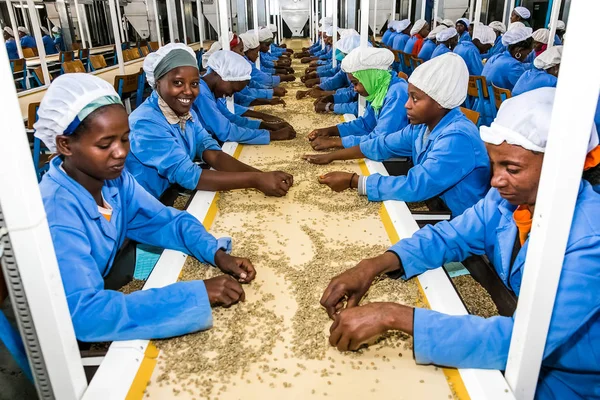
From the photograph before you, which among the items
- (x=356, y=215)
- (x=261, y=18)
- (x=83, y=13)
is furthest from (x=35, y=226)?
(x=261, y=18)

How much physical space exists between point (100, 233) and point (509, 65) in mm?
4918

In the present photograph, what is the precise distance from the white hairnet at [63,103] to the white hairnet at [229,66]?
6.93 feet

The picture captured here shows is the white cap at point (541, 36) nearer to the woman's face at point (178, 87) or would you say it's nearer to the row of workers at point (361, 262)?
the woman's face at point (178, 87)

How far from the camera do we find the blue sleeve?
1.96 metres

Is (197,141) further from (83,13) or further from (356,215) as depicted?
(83,13)

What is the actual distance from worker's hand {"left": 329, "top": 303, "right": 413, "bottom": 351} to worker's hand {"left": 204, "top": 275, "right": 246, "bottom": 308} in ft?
0.98

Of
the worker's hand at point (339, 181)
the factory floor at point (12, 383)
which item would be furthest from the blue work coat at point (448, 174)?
the factory floor at point (12, 383)

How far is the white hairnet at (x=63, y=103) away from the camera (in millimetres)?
1177

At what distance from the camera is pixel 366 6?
11.2 ft

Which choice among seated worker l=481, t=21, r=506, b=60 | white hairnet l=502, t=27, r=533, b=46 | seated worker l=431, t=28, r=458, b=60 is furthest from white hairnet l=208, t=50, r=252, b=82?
seated worker l=481, t=21, r=506, b=60

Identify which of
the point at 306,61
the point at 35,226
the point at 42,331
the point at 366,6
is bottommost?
the point at 306,61

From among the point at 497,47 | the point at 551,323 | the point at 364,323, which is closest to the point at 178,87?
the point at 364,323

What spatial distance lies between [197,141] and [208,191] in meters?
0.60

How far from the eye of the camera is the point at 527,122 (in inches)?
40.3
